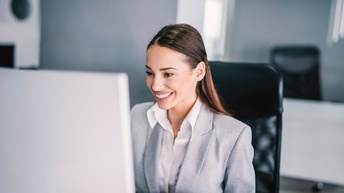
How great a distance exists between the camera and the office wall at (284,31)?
391cm

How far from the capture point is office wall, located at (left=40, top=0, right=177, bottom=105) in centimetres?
166

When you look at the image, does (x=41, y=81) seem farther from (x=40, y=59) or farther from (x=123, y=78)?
→ (x=40, y=59)

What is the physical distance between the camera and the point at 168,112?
1.13 metres

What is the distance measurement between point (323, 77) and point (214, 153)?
3.40 m

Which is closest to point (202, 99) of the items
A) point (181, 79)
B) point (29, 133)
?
point (181, 79)

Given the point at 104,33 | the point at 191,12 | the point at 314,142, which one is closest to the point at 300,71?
the point at 314,142

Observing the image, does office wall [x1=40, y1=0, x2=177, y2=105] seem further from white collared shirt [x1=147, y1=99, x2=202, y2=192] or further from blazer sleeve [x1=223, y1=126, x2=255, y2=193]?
blazer sleeve [x1=223, y1=126, x2=255, y2=193]

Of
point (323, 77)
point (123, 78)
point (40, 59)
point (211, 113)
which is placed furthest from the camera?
point (323, 77)

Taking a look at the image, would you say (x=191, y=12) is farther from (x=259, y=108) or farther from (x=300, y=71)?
(x=300, y=71)

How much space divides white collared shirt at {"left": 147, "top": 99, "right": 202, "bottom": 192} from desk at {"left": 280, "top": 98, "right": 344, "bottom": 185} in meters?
1.46

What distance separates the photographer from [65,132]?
51cm

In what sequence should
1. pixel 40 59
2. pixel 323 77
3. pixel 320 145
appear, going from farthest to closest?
pixel 323 77, pixel 320 145, pixel 40 59

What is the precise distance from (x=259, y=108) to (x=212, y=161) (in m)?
0.32

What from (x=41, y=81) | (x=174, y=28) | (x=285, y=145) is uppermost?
(x=174, y=28)
